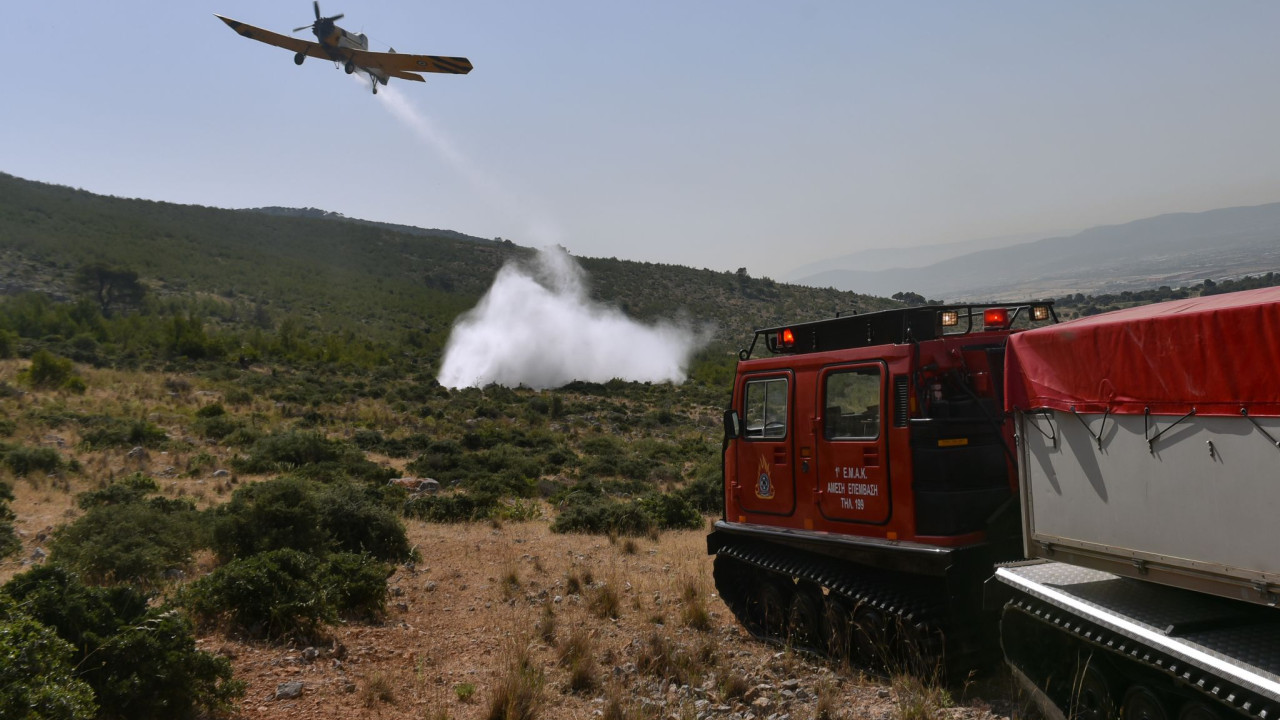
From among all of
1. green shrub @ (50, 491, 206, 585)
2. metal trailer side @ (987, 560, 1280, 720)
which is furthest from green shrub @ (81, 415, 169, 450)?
metal trailer side @ (987, 560, 1280, 720)

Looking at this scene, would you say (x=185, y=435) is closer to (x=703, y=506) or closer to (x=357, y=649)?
(x=703, y=506)

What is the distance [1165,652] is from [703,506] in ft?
45.2

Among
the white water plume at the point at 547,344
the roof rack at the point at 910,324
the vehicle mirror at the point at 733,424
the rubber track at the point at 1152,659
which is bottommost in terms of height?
the rubber track at the point at 1152,659

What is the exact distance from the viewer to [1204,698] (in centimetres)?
414

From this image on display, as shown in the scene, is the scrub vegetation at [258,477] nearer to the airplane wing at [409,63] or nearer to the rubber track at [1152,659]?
the rubber track at [1152,659]

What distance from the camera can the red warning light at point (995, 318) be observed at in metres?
7.07

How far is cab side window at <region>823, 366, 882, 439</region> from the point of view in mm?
6812

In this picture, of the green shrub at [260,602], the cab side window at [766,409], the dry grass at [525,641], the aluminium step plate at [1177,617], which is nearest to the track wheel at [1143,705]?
the aluminium step plate at [1177,617]

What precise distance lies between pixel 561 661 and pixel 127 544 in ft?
19.8

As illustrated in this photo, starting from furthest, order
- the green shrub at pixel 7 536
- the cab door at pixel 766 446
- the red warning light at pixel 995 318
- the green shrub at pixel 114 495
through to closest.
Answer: the green shrub at pixel 114 495
the green shrub at pixel 7 536
the cab door at pixel 766 446
the red warning light at pixel 995 318

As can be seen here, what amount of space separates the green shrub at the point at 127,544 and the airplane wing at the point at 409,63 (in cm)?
1329

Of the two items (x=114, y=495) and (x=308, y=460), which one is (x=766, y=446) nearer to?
(x=114, y=495)

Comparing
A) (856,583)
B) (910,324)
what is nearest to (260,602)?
(856,583)

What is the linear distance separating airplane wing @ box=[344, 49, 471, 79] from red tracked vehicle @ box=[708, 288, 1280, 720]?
50.1 feet
